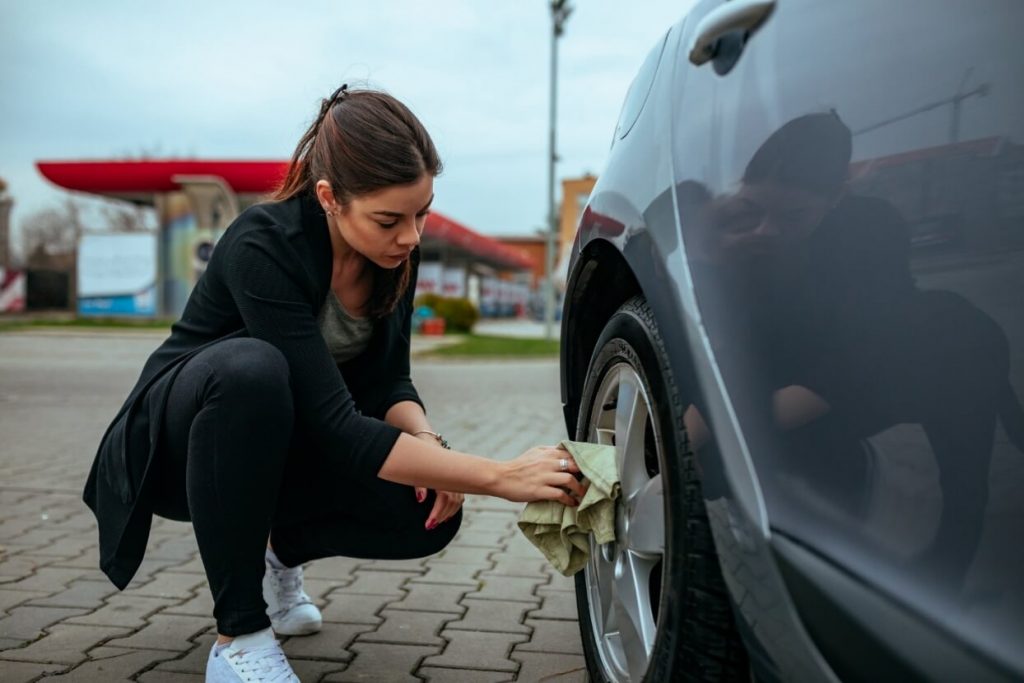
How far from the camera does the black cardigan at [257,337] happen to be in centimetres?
196

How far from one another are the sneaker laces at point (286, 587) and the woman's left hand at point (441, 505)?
1.69 ft

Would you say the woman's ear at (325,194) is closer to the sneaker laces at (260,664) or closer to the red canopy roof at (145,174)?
the sneaker laces at (260,664)

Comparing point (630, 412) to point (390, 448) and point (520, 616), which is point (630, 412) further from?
point (520, 616)

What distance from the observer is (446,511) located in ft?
7.15

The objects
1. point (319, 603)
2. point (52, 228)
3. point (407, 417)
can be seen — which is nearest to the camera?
point (407, 417)

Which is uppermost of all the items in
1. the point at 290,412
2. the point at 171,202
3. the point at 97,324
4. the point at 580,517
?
the point at 171,202

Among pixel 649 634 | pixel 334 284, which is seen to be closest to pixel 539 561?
pixel 334 284

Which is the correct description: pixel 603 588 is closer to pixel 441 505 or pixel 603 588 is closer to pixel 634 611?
pixel 634 611

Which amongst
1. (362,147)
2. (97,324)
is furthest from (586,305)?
(97,324)

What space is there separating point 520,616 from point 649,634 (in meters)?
1.20

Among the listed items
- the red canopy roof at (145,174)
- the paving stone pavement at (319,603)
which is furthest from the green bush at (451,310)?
the paving stone pavement at (319,603)

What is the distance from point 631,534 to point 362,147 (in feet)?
2.96

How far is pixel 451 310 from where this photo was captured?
977 inches

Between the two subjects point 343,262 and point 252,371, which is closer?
point 252,371
